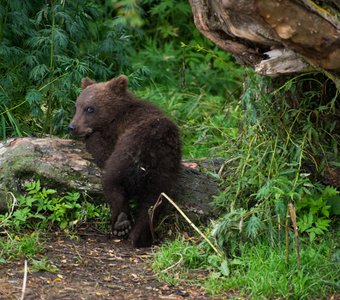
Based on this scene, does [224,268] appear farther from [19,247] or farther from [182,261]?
[19,247]

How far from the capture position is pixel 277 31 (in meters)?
4.86

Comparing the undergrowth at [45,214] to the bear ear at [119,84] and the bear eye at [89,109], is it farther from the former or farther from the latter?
the bear ear at [119,84]

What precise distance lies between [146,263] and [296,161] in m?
1.41

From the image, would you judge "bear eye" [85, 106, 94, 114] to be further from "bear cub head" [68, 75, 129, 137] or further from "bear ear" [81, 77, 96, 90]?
"bear ear" [81, 77, 96, 90]

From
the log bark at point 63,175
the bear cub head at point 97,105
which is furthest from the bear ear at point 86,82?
the log bark at point 63,175

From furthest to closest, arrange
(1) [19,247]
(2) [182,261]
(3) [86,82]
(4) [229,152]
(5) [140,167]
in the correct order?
(3) [86,82] < (4) [229,152] < (5) [140,167] < (1) [19,247] < (2) [182,261]

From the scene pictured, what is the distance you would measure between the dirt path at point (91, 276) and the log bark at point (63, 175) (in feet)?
1.84

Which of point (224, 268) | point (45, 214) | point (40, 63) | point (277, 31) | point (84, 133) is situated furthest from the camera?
point (40, 63)

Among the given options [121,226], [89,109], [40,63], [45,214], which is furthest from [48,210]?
[40,63]

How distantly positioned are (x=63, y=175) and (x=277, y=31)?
2726 mm

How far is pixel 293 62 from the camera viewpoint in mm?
5527

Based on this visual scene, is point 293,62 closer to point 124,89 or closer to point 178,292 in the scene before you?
point 178,292

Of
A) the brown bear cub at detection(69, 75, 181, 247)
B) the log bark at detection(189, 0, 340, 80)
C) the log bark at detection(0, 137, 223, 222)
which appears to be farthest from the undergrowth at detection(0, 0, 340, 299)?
the log bark at detection(189, 0, 340, 80)

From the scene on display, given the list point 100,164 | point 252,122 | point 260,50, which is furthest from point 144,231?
point 260,50
